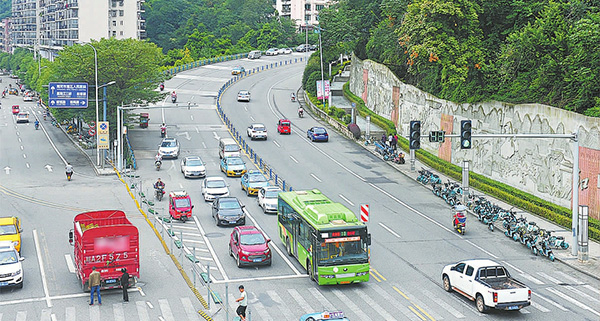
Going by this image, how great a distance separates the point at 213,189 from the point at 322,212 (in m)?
18.3

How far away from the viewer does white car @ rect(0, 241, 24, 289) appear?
28406 millimetres

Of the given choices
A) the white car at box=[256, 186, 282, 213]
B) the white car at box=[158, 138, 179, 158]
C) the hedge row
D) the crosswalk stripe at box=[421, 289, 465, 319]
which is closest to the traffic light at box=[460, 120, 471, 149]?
A: the crosswalk stripe at box=[421, 289, 465, 319]

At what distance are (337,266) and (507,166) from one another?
77.9ft

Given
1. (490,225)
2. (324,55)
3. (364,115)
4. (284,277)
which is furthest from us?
(324,55)

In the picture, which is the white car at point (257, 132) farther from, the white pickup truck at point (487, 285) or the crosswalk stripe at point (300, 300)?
the white pickup truck at point (487, 285)

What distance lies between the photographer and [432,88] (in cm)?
6169

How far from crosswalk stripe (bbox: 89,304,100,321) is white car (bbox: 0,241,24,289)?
397 cm

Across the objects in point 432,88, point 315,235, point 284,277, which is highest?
point 432,88

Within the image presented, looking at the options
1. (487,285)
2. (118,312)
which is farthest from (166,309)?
(487,285)

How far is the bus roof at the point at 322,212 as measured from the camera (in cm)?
2912

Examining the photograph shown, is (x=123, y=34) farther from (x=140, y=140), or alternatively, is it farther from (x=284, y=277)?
(x=284, y=277)

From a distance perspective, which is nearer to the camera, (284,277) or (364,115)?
(284,277)

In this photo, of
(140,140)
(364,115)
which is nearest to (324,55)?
(364,115)

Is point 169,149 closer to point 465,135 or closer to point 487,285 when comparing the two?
point 465,135
